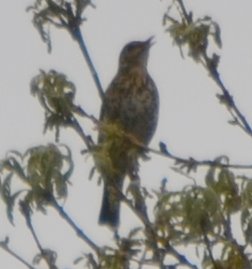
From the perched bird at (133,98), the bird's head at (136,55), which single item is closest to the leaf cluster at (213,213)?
the perched bird at (133,98)

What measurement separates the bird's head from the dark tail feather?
3.58 ft

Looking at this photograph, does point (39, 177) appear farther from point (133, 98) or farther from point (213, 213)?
point (133, 98)

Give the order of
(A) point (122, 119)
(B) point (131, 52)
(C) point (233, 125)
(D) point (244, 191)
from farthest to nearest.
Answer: (B) point (131, 52), (A) point (122, 119), (C) point (233, 125), (D) point (244, 191)

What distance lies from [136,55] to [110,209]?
9.98ft

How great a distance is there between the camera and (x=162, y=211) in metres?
3.18

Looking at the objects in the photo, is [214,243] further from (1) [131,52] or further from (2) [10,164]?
(1) [131,52]

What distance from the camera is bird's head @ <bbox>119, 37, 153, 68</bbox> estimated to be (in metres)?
7.61

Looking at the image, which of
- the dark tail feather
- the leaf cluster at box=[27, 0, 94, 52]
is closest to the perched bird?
the dark tail feather

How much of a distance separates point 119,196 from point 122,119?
11.6 ft

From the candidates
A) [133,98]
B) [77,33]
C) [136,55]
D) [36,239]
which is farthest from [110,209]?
[136,55]

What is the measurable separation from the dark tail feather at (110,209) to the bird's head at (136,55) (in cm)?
109

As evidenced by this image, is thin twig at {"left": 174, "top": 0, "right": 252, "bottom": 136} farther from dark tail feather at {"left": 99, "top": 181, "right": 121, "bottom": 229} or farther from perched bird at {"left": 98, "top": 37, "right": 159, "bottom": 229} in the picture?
perched bird at {"left": 98, "top": 37, "right": 159, "bottom": 229}

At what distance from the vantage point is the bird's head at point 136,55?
761cm

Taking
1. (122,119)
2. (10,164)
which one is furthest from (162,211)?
(122,119)
